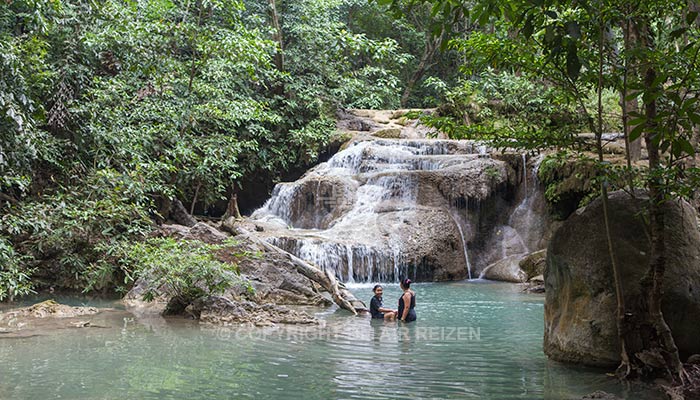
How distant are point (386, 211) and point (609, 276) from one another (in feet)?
38.8

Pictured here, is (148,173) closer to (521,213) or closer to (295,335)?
(295,335)

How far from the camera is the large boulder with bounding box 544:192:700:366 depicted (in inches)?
230

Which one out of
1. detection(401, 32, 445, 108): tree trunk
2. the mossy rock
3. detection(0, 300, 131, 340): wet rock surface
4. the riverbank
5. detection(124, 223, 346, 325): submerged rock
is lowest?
the riverbank

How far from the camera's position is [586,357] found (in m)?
6.15

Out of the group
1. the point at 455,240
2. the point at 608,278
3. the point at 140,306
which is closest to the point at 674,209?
the point at 608,278

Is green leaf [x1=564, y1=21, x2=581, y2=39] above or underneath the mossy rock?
underneath

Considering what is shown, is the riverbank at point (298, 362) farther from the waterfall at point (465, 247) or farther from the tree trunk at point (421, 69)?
the tree trunk at point (421, 69)

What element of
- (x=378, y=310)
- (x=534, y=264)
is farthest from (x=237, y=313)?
(x=534, y=264)

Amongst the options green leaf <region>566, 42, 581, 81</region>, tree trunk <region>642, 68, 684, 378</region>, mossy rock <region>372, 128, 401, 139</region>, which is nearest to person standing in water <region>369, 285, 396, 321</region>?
tree trunk <region>642, 68, 684, 378</region>

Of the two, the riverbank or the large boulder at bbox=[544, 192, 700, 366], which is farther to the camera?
the large boulder at bbox=[544, 192, 700, 366]

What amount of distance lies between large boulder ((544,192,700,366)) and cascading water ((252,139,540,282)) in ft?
30.8

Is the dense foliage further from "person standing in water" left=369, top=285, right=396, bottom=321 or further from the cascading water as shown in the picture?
"person standing in water" left=369, top=285, right=396, bottom=321

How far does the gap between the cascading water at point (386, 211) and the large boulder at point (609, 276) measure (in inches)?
369

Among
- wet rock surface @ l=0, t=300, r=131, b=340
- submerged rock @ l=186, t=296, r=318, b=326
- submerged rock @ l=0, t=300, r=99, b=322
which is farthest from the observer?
submerged rock @ l=186, t=296, r=318, b=326
